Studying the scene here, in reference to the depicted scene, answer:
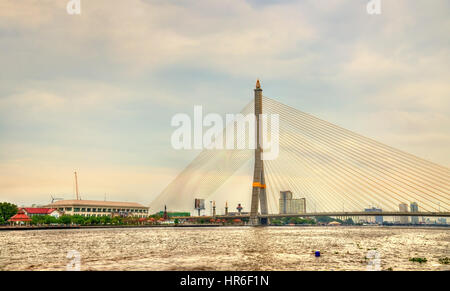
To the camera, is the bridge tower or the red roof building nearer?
the bridge tower

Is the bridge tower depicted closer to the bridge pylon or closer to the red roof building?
the bridge pylon

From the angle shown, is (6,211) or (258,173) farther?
(6,211)

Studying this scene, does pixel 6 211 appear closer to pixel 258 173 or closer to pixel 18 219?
pixel 18 219

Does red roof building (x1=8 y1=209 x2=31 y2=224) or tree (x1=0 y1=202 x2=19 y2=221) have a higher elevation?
tree (x1=0 y1=202 x2=19 y2=221)

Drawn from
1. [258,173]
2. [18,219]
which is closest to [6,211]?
[18,219]

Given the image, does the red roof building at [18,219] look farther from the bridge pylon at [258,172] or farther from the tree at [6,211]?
the bridge pylon at [258,172]

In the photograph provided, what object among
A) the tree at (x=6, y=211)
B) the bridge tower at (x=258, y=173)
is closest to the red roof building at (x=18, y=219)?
the tree at (x=6, y=211)

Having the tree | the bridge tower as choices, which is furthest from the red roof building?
the bridge tower

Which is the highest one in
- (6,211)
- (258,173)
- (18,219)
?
(258,173)

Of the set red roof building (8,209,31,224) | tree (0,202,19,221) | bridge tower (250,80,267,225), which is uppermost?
A: bridge tower (250,80,267,225)
